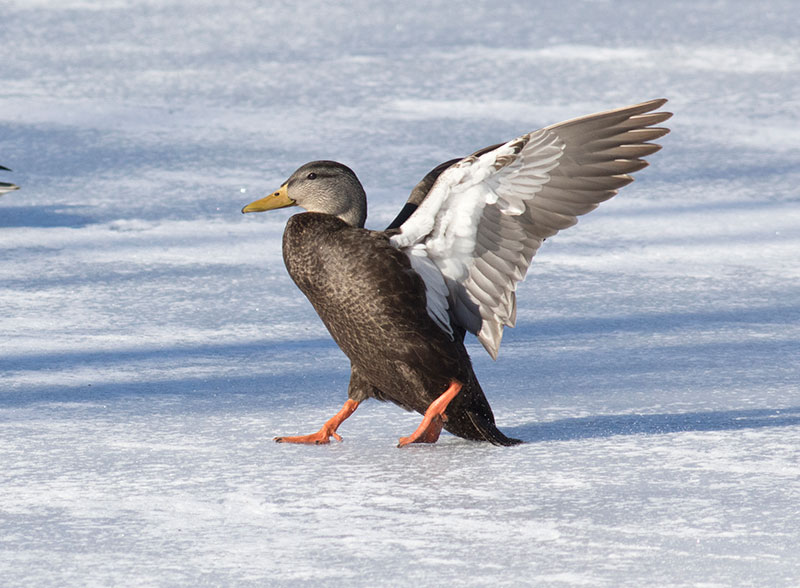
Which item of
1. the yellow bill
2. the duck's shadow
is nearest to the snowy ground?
the duck's shadow

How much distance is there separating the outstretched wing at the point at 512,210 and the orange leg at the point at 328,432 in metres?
0.33

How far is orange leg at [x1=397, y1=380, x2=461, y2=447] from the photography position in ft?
12.4

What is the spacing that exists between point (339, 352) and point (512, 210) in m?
1.25

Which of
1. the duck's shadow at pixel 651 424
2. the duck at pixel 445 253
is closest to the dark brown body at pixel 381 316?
the duck at pixel 445 253

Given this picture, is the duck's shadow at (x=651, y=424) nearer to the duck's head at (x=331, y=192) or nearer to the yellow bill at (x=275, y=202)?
the duck's head at (x=331, y=192)

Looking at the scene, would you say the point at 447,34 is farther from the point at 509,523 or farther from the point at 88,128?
the point at 509,523

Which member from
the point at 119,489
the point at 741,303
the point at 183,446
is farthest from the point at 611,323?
the point at 119,489

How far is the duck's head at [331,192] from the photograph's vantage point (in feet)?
12.7

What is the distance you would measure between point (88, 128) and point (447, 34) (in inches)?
139

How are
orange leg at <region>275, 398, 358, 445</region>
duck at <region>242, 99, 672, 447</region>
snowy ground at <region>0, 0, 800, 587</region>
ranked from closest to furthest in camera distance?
1. snowy ground at <region>0, 0, 800, 587</region>
2. duck at <region>242, 99, 672, 447</region>
3. orange leg at <region>275, 398, 358, 445</region>

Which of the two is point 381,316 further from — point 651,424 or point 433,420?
point 651,424

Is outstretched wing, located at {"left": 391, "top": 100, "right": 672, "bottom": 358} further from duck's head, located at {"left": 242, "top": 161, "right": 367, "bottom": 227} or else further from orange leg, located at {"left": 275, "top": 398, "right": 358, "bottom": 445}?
orange leg, located at {"left": 275, "top": 398, "right": 358, "bottom": 445}

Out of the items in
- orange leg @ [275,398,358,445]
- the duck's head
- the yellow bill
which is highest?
the duck's head

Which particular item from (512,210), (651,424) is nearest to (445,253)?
(512,210)
